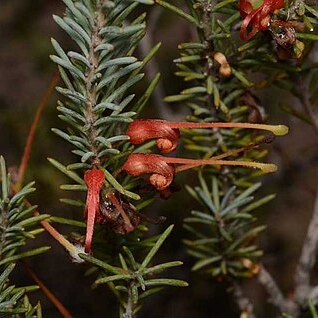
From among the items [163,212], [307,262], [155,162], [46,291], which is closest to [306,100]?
[307,262]

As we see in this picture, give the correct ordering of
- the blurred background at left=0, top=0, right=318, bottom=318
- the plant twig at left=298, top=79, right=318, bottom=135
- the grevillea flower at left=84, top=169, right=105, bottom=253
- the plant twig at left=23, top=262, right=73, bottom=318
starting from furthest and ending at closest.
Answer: the blurred background at left=0, top=0, right=318, bottom=318, the plant twig at left=298, top=79, right=318, bottom=135, the plant twig at left=23, top=262, right=73, bottom=318, the grevillea flower at left=84, top=169, right=105, bottom=253

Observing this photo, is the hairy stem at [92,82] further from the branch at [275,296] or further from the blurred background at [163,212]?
the blurred background at [163,212]

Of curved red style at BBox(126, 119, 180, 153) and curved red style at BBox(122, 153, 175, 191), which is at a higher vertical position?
curved red style at BBox(126, 119, 180, 153)

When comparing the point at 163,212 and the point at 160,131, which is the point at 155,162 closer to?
the point at 160,131

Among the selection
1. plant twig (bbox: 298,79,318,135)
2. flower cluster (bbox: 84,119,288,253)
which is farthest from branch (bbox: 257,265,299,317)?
flower cluster (bbox: 84,119,288,253)

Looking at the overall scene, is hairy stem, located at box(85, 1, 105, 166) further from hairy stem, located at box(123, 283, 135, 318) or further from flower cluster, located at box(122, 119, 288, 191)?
hairy stem, located at box(123, 283, 135, 318)

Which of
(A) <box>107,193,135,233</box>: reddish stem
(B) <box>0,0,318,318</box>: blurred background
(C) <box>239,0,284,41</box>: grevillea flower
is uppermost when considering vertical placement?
(C) <box>239,0,284,41</box>: grevillea flower

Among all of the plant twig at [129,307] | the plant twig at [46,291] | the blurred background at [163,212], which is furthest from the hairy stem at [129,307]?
the blurred background at [163,212]
